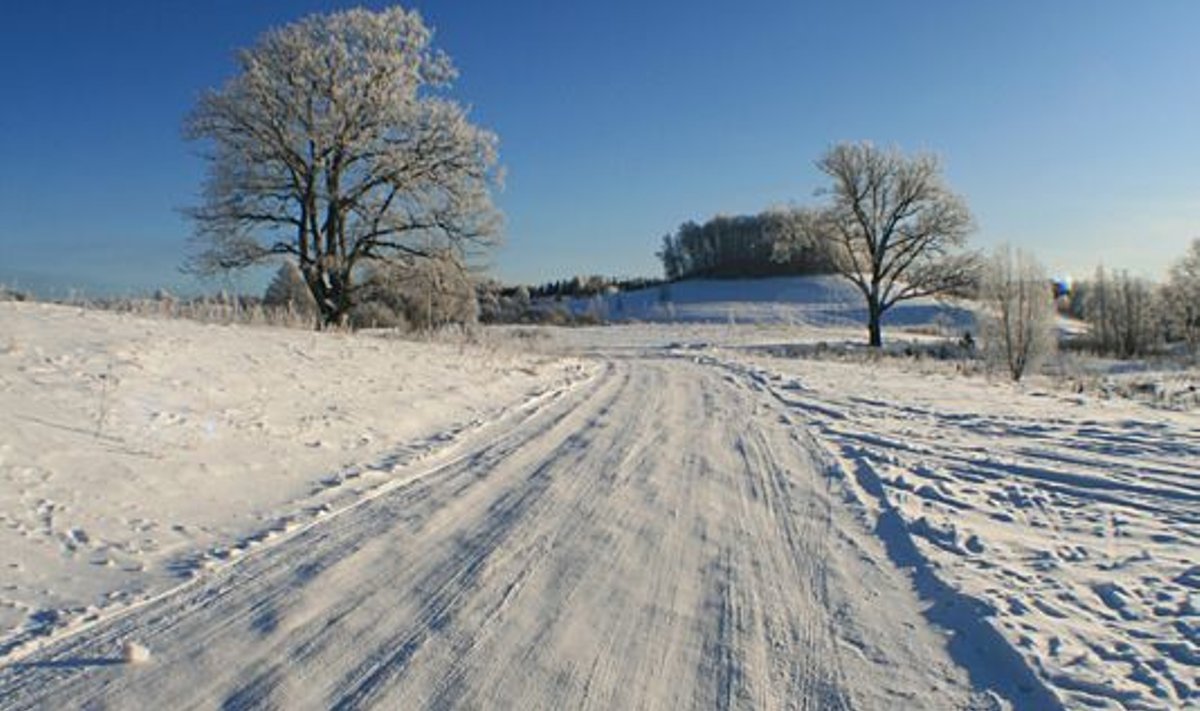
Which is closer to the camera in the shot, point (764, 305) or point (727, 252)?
point (764, 305)

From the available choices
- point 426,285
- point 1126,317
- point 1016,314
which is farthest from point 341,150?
point 1126,317

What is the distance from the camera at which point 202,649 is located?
3.46m

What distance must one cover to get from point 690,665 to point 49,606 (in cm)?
329

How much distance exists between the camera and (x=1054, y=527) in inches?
212

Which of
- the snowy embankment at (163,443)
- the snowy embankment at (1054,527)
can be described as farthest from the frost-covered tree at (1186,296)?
the snowy embankment at (163,443)

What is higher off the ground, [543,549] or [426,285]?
[426,285]

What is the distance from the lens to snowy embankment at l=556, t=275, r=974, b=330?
200 ft

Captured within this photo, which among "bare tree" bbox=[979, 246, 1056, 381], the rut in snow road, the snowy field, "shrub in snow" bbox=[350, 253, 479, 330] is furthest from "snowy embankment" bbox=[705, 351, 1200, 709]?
"bare tree" bbox=[979, 246, 1056, 381]

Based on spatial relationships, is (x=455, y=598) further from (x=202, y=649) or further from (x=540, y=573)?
(x=202, y=649)

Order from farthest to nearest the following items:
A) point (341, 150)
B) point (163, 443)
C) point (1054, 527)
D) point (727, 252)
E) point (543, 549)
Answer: point (727, 252) → point (341, 150) → point (163, 443) → point (1054, 527) → point (543, 549)

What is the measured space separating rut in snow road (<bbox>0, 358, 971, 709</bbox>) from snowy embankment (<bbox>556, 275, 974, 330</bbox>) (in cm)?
4899

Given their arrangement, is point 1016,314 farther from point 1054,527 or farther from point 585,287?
point 585,287

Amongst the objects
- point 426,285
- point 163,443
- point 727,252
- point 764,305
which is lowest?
point 163,443

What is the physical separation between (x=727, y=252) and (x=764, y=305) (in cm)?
2911
